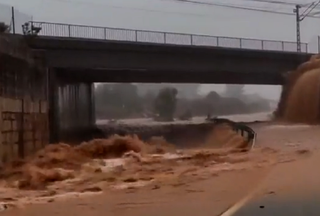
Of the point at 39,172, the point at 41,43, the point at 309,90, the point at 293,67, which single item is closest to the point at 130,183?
the point at 39,172

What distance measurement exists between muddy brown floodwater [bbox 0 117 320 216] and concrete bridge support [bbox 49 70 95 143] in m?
17.1

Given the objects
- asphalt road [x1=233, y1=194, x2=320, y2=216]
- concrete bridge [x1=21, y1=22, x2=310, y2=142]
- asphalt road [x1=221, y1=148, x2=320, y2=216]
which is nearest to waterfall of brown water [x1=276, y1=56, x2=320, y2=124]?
concrete bridge [x1=21, y1=22, x2=310, y2=142]

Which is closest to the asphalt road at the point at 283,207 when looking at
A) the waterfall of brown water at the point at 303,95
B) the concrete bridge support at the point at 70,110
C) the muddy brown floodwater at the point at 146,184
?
the muddy brown floodwater at the point at 146,184

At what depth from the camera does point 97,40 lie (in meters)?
42.7

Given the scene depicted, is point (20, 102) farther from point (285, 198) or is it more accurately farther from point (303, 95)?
point (303, 95)

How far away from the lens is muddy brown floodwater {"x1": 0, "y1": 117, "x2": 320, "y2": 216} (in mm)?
11133

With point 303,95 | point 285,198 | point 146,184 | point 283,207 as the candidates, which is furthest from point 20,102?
point 303,95

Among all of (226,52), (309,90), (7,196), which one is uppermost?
(226,52)

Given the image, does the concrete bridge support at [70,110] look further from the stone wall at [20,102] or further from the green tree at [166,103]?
the green tree at [166,103]

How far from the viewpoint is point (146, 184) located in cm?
1501

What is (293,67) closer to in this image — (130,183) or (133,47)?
(133,47)

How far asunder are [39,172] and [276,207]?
1129 centimetres

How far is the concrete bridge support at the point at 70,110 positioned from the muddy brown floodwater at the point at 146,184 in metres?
17.1

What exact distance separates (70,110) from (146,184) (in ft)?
148
